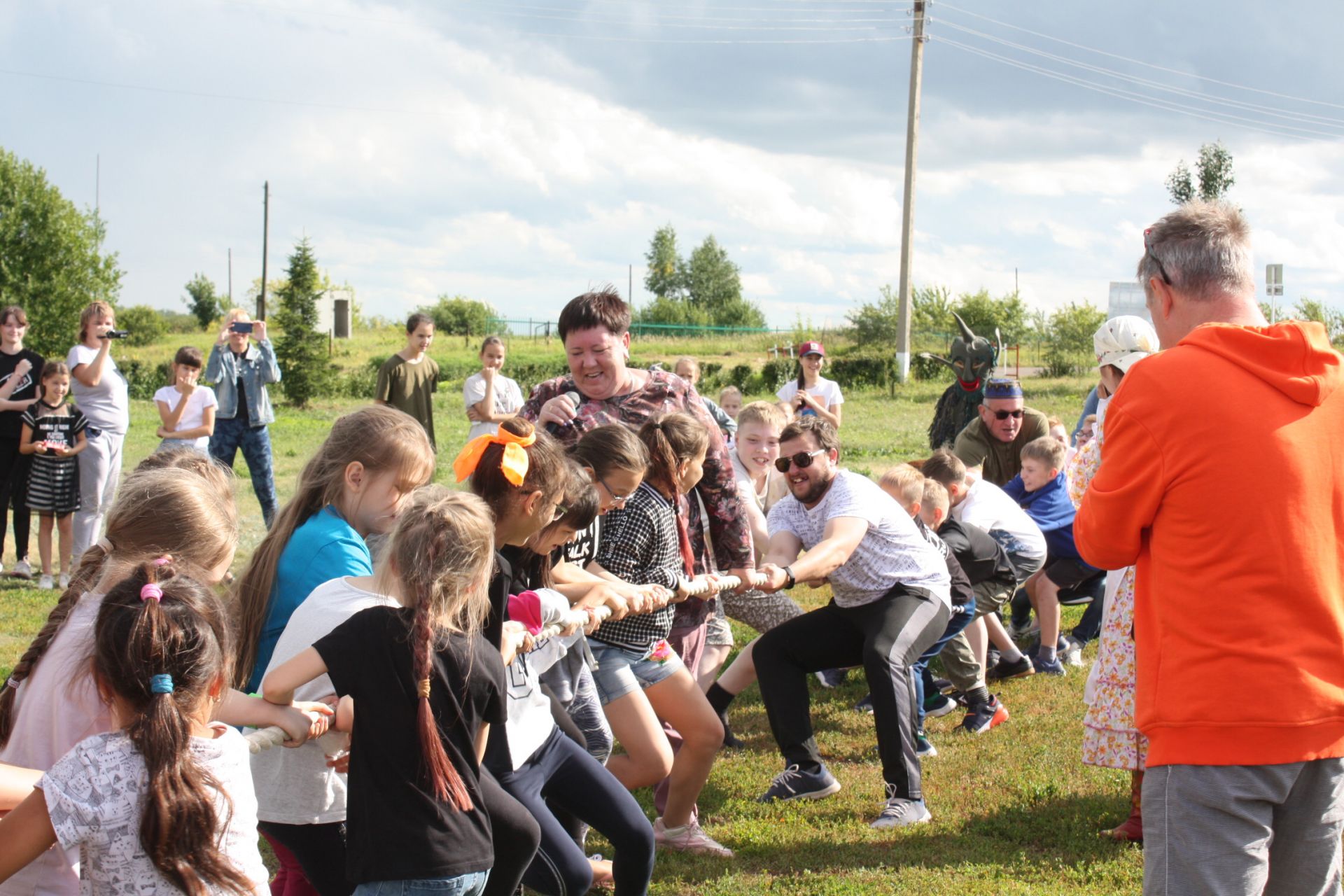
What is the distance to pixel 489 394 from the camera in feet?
36.1

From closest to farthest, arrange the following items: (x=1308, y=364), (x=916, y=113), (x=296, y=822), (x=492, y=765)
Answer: (x=1308, y=364) < (x=296, y=822) < (x=492, y=765) < (x=916, y=113)

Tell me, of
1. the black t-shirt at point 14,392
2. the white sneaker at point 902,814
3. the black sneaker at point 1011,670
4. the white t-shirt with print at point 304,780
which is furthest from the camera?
the black t-shirt at point 14,392

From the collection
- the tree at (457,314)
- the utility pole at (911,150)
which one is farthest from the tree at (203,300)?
the utility pole at (911,150)

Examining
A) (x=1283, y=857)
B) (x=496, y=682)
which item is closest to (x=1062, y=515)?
(x=1283, y=857)

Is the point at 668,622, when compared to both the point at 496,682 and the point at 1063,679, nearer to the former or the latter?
the point at 496,682

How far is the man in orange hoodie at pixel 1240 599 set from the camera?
2.62 m

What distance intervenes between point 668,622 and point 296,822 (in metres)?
Result: 1.77

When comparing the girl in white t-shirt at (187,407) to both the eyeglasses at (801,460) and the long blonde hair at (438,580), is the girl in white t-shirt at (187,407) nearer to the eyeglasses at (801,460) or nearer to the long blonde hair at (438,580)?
the eyeglasses at (801,460)

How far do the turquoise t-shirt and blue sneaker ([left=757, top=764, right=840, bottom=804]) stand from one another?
2.83m

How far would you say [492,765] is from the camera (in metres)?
3.41

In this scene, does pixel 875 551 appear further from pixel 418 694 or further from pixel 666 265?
pixel 666 265

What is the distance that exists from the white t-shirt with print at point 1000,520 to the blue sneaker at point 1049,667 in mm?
941

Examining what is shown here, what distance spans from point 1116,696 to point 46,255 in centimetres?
5024

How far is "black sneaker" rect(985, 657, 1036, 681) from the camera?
7.44 meters
